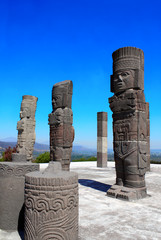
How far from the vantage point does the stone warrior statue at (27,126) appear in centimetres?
1359

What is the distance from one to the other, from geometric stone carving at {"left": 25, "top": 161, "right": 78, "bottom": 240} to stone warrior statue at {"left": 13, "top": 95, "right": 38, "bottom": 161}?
1080 centimetres

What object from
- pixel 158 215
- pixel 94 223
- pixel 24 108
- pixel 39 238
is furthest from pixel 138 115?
pixel 24 108

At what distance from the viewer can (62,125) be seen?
28.3ft

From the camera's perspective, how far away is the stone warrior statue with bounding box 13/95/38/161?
44.6ft

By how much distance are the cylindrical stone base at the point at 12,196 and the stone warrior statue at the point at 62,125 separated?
4.58 meters

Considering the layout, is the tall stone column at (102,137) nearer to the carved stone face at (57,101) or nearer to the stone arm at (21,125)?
the stone arm at (21,125)

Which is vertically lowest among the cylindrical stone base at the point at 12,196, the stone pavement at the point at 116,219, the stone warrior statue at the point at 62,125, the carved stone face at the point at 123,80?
the stone pavement at the point at 116,219

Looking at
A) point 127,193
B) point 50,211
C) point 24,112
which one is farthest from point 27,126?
point 50,211

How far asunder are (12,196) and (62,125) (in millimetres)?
4977

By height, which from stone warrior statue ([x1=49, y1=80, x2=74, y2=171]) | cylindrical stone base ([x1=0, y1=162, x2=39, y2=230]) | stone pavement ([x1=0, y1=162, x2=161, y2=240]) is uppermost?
stone warrior statue ([x1=49, y1=80, x2=74, y2=171])

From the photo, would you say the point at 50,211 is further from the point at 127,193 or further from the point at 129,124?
the point at 129,124

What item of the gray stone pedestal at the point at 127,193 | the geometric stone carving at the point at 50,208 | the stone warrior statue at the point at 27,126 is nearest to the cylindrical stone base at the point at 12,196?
the geometric stone carving at the point at 50,208

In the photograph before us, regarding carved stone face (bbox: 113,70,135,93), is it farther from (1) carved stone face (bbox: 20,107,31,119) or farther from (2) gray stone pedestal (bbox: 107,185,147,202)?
(1) carved stone face (bbox: 20,107,31,119)

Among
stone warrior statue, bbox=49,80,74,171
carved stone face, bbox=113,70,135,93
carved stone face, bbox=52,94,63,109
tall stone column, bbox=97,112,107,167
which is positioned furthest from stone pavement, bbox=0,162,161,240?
tall stone column, bbox=97,112,107,167
